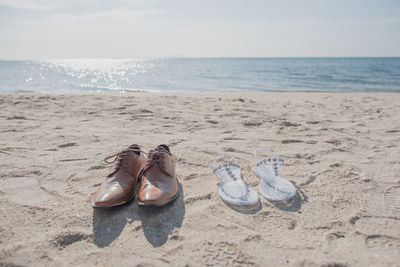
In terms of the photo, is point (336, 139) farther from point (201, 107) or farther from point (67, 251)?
point (67, 251)

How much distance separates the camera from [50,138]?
319 centimetres

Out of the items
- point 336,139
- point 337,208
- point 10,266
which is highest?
point 336,139

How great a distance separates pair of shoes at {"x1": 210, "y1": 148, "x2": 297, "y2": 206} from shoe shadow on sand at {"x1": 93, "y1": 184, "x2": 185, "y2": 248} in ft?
1.34

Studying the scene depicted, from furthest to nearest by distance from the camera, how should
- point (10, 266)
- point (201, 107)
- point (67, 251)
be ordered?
point (201, 107)
point (67, 251)
point (10, 266)

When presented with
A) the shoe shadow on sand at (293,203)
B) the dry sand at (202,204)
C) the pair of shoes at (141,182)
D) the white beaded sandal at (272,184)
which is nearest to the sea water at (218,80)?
the dry sand at (202,204)

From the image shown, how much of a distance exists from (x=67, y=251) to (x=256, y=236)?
3.68ft

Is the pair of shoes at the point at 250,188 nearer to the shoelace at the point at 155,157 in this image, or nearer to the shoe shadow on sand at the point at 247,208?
the shoe shadow on sand at the point at 247,208

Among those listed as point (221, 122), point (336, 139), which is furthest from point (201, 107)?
point (336, 139)

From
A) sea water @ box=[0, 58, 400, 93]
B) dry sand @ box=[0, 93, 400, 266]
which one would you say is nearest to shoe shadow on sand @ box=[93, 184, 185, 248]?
dry sand @ box=[0, 93, 400, 266]

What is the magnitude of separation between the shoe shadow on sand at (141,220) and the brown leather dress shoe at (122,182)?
8 cm

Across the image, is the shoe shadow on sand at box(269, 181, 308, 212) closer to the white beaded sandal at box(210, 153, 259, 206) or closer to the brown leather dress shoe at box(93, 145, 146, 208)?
the white beaded sandal at box(210, 153, 259, 206)

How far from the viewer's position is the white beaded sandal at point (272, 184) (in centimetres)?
190

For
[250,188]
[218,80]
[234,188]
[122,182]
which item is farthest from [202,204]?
[218,80]

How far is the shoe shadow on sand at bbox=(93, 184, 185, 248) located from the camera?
4.89 feet
